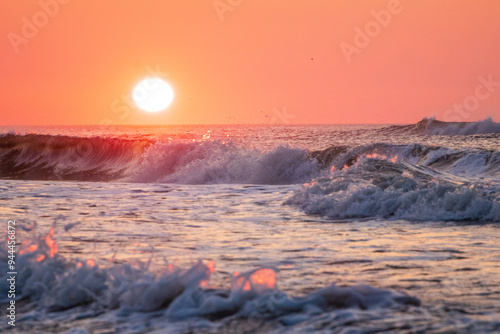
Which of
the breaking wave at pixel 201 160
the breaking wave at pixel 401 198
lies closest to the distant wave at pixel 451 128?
the breaking wave at pixel 201 160

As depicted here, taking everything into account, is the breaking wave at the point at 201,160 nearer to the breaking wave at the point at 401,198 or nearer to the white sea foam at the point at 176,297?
the breaking wave at the point at 401,198

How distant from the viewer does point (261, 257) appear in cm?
644

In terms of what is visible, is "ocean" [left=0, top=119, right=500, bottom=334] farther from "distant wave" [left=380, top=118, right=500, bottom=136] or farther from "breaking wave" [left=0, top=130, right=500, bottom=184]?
"distant wave" [left=380, top=118, right=500, bottom=136]

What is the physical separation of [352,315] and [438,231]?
427 cm

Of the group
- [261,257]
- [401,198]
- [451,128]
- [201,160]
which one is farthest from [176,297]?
[451,128]

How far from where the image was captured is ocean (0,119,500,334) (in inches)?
175

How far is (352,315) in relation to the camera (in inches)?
172

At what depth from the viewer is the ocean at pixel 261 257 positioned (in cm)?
443

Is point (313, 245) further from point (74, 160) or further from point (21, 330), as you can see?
point (74, 160)

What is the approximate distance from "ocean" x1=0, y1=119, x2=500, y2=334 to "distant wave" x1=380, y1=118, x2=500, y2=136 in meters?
36.3

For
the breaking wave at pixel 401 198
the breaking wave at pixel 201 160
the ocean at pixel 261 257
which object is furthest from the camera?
the breaking wave at pixel 201 160

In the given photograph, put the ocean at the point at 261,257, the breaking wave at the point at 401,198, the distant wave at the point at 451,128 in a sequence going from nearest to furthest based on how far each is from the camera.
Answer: the ocean at the point at 261,257
the breaking wave at the point at 401,198
the distant wave at the point at 451,128

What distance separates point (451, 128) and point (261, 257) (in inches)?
1800

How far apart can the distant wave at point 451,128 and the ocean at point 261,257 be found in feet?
119
